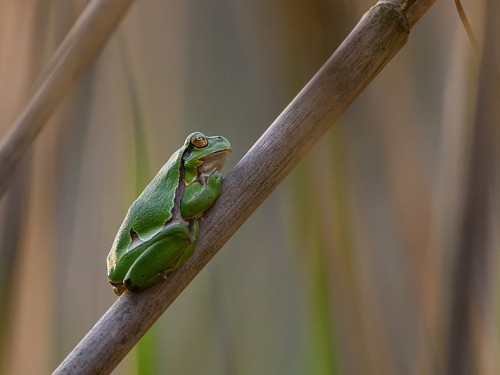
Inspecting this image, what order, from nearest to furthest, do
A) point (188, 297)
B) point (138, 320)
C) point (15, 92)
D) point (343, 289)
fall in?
point (138, 320), point (343, 289), point (15, 92), point (188, 297)

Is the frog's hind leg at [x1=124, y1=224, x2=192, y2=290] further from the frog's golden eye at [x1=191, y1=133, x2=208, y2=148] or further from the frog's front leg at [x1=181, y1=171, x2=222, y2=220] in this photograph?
the frog's golden eye at [x1=191, y1=133, x2=208, y2=148]

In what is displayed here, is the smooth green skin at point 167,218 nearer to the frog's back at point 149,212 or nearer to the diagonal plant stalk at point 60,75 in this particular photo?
the frog's back at point 149,212

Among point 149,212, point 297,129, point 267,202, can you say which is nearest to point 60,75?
point 149,212

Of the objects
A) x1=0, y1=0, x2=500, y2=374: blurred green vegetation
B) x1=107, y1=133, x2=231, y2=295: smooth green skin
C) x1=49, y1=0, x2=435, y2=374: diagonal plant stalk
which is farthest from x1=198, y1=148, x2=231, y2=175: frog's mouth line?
x1=49, y1=0, x2=435, y2=374: diagonal plant stalk

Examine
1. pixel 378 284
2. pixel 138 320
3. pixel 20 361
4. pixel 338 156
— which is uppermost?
pixel 338 156

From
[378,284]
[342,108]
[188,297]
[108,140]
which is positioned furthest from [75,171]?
[342,108]

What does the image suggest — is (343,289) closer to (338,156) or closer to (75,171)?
(338,156)

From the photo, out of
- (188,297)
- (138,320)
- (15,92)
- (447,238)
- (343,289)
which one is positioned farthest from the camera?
(188,297)

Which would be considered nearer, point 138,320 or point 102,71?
point 138,320
